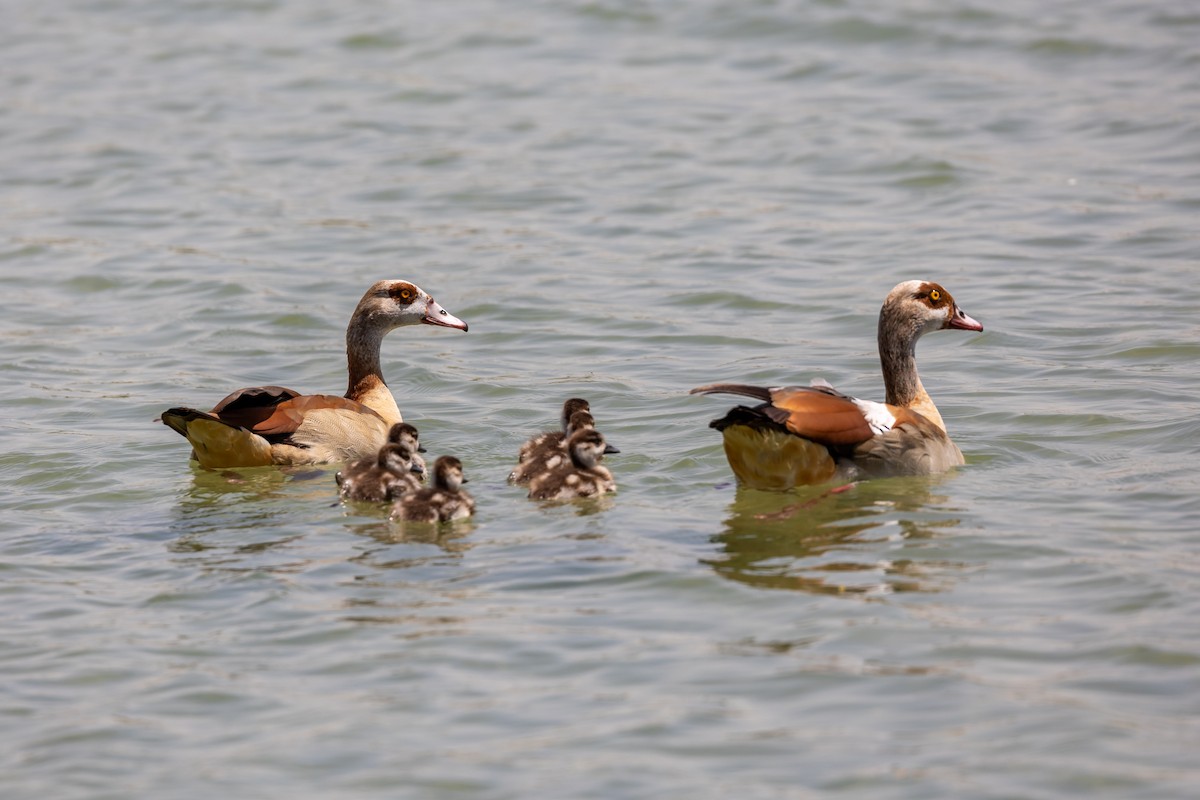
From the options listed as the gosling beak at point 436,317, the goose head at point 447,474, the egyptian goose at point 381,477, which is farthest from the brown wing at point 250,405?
the goose head at point 447,474

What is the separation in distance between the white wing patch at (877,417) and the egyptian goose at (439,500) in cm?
231

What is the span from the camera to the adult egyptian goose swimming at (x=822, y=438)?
911cm

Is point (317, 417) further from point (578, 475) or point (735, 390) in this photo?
point (735, 390)

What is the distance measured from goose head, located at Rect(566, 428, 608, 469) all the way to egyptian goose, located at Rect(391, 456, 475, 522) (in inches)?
26.9

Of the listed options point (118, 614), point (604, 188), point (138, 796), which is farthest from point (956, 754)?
point (604, 188)

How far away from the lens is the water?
6.64m

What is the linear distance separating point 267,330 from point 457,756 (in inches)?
323

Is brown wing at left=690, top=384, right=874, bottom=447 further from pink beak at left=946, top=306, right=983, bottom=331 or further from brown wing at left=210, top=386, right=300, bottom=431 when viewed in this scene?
brown wing at left=210, top=386, right=300, bottom=431

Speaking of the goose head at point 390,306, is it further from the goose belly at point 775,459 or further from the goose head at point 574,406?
the goose belly at point 775,459

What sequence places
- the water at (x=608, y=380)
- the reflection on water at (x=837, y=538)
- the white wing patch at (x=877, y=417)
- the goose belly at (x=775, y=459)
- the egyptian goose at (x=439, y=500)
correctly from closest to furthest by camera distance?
1. the water at (x=608, y=380)
2. the reflection on water at (x=837, y=538)
3. the egyptian goose at (x=439, y=500)
4. the goose belly at (x=775, y=459)
5. the white wing patch at (x=877, y=417)

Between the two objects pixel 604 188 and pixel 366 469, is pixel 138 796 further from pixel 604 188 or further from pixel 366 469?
pixel 604 188

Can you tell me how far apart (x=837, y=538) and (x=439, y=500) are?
2088 millimetres

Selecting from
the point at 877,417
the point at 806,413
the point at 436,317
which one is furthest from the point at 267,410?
the point at 877,417

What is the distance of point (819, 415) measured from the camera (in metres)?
9.25
